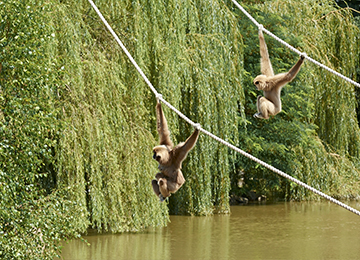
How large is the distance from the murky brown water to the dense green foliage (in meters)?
0.40

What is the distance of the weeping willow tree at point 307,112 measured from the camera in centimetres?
1777

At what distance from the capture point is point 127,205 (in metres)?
11.3

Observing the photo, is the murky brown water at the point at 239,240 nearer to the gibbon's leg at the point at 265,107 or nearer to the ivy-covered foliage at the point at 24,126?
the ivy-covered foliage at the point at 24,126

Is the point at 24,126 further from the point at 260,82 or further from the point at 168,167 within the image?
the point at 260,82

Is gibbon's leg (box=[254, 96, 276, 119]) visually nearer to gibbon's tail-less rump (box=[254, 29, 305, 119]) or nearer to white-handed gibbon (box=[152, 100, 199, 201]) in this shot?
gibbon's tail-less rump (box=[254, 29, 305, 119])

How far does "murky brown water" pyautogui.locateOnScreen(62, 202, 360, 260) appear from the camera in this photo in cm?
1096

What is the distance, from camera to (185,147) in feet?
12.7

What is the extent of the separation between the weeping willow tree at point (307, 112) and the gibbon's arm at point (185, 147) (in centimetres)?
1329

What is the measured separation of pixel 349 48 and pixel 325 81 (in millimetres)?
1439

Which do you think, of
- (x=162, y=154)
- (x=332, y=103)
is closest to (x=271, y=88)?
(x=162, y=154)

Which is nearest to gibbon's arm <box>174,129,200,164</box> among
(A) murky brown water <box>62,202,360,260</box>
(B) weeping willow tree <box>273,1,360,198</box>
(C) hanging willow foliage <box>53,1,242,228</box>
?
(C) hanging willow foliage <box>53,1,242,228</box>

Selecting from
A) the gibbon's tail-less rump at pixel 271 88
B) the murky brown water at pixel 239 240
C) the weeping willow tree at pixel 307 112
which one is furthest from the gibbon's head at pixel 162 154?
the weeping willow tree at pixel 307 112

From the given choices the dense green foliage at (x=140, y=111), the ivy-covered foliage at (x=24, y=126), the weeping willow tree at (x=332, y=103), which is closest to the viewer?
the ivy-covered foliage at (x=24, y=126)

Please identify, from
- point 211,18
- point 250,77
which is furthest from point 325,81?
point 211,18
